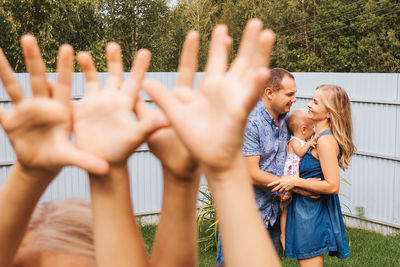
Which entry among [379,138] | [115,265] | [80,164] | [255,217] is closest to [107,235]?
[115,265]

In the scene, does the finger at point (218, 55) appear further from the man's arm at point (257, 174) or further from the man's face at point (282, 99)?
the man's face at point (282, 99)

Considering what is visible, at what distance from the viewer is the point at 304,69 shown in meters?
38.7

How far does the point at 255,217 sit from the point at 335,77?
23.3ft

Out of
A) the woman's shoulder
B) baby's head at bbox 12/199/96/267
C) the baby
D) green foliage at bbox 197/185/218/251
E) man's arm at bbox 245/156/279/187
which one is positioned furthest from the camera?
green foliage at bbox 197/185/218/251

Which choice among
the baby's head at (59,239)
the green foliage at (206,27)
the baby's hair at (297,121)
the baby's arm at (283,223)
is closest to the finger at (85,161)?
the baby's head at (59,239)

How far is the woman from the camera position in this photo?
3.60m

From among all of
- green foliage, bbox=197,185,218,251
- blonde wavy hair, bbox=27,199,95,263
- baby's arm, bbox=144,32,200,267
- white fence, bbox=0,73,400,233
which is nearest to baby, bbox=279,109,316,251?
green foliage, bbox=197,185,218,251

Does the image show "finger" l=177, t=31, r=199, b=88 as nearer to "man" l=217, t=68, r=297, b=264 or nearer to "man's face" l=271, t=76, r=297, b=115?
"man" l=217, t=68, r=297, b=264

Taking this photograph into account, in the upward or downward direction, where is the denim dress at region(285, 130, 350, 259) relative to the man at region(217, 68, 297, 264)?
Result: downward

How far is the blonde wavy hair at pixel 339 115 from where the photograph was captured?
12.0ft

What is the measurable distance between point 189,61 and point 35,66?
0.29 metres

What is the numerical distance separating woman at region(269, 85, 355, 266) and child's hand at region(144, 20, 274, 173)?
2740 mm

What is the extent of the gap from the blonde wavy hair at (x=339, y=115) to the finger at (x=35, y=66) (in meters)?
2.90

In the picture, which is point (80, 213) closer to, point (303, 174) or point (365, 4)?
point (303, 174)
